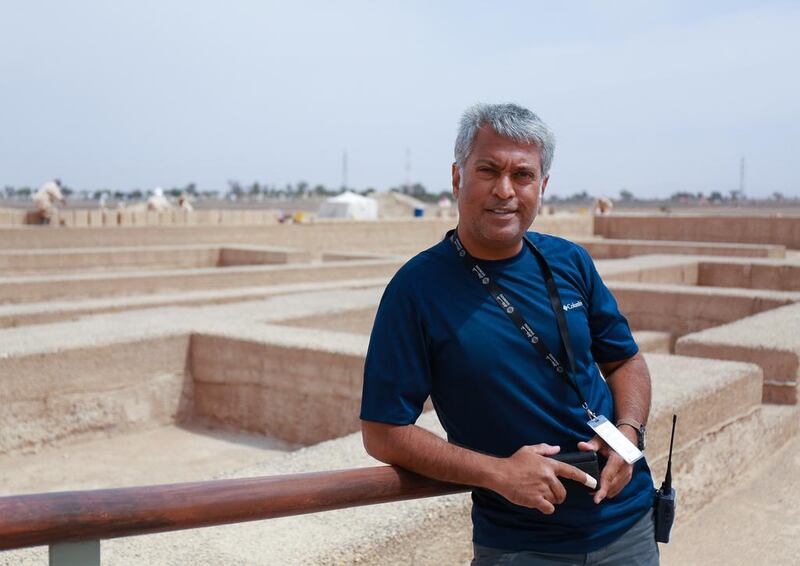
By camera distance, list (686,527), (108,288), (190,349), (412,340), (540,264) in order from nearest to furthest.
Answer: (412,340)
(540,264)
(686,527)
(190,349)
(108,288)

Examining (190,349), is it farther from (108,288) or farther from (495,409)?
(495,409)

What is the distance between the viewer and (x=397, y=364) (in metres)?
1.55

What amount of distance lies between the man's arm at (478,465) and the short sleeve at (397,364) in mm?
32

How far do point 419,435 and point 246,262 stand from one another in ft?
38.4

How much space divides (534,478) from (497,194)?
0.53m

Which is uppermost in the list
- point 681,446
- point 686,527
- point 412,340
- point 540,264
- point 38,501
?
point 540,264

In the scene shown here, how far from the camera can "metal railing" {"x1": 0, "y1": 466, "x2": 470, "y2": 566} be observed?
1.28 meters

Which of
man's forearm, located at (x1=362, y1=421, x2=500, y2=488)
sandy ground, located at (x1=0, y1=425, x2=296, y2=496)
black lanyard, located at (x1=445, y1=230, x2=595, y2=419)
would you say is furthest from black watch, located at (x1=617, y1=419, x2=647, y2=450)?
sandy ground, located at (x1=0, y1=425, x2=296, y2=496)

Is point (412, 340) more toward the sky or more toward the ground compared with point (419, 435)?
more toward the sky

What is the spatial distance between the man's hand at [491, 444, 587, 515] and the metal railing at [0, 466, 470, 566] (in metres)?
0.15

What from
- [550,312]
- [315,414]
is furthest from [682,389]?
[550,312]

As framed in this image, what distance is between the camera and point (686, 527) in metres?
3.81

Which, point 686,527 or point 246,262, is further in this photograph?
point 246,262

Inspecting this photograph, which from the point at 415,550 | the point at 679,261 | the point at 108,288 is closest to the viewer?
the point at 415,550
